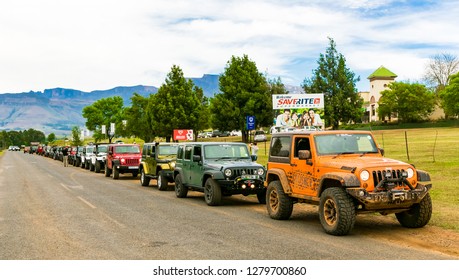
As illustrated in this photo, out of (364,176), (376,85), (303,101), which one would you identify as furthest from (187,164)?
(376,85)

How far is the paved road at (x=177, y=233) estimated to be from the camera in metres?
8.04

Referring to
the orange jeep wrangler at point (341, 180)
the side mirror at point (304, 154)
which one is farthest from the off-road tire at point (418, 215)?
the side mirror at point (304, 154)

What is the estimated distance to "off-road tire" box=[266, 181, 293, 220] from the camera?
1145 cm

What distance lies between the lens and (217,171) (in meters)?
14.7

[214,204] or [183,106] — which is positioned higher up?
[183,106]

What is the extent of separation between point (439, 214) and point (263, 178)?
189 inches

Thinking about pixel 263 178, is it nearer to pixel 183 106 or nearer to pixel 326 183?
pixel 326 183

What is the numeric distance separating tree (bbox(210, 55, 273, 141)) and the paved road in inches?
Result: 1931

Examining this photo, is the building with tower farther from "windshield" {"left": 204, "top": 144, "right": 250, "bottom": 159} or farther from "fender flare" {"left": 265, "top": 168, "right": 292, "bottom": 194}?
"fender flare" {"left": 265, "top": 168, "right": 292, "bottom": 194}

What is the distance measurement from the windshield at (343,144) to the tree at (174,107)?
2144 inches

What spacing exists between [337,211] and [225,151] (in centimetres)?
714

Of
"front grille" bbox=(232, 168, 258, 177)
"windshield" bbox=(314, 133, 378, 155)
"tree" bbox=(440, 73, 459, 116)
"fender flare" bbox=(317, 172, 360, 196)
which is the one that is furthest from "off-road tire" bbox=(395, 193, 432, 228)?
"tree" bbox=(440, 73, 459, 116)

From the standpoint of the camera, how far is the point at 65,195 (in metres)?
18.2
